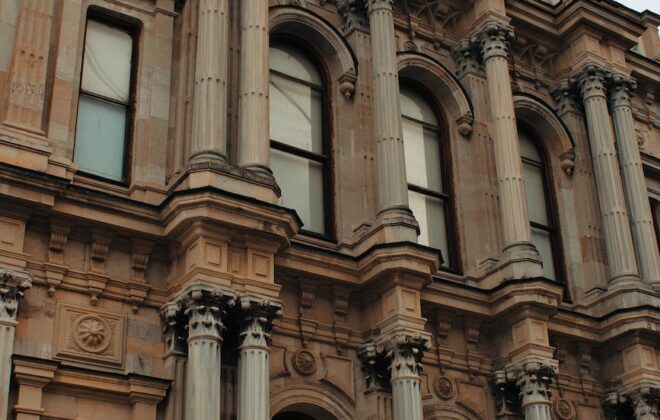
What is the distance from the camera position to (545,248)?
20.5 meters

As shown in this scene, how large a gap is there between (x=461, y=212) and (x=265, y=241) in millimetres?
5114

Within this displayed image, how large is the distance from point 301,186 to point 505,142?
381 centimetres

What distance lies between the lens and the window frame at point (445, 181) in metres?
18.7

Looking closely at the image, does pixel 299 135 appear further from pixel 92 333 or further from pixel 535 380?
pixel 92 333

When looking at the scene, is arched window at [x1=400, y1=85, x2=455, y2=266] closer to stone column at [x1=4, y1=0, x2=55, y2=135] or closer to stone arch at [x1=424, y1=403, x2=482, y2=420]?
stone arch at [x1=424, y1=403, x2=482, y2=420]

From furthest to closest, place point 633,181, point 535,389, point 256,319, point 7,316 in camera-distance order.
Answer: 1. point 633,181
2. point 535,389
3. point 256,319
4. point 7,316

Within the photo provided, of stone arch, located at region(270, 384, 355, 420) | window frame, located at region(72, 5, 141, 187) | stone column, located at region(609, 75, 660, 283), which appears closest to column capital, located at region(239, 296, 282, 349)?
stone arch, located at region(270, 384, 355, 420)

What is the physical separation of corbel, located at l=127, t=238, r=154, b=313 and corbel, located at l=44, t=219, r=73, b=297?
91cm

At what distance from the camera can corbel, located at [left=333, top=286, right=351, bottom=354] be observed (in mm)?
16094

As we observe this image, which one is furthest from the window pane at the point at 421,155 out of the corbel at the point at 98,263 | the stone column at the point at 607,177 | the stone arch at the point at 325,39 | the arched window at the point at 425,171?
the corbel at the point at 98,263

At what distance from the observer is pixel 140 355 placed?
46.8ft

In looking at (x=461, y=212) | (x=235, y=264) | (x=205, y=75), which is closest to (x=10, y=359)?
(x=235, y=264)

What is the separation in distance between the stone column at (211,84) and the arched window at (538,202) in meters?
7.11

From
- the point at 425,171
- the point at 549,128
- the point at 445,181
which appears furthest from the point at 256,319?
the point at 549,128
